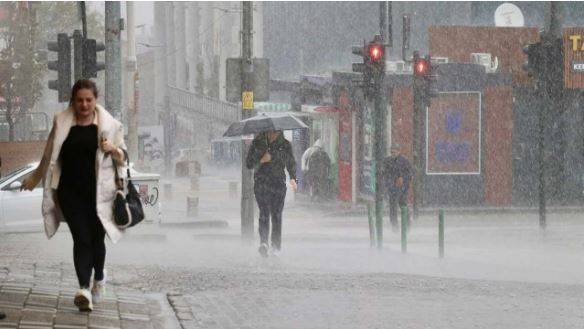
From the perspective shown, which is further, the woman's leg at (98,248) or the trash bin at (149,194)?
the trash bin at (149,194)

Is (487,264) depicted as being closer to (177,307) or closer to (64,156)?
(177,307)

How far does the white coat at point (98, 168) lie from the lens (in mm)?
8625

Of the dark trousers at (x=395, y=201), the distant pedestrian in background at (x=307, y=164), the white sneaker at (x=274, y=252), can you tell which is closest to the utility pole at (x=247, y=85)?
the white sneaker at (x=274, y=252)

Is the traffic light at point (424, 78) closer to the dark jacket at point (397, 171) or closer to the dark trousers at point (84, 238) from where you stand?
the dark jacket at point (397, 171)

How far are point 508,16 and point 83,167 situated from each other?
37995mm

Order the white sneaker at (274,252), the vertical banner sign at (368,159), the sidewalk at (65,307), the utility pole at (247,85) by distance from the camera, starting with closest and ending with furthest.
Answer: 1. the sidewalk at (65,307)
2. the white sneaker at (274,252)
3. the utility pole at (247,85)
4. the vertical banner sign at (368,159)

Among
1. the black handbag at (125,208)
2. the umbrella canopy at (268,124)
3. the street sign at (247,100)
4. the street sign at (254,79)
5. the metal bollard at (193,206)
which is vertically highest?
the street sign at (254,79)

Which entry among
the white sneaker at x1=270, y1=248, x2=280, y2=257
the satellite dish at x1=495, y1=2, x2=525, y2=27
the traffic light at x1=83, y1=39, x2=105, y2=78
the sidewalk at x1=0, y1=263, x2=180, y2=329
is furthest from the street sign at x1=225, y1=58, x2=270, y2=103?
the satellite dish at x1=495, y1=2, x2=525, y2=27

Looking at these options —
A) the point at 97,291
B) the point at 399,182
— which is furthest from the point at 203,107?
the point at 97,291

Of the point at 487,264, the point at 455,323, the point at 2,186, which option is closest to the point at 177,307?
the point at 455,323

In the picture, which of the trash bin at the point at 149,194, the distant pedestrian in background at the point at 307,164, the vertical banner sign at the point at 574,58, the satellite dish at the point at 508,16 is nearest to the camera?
the trash bin at the point at 149,194

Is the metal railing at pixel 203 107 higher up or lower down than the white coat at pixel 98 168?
higher up

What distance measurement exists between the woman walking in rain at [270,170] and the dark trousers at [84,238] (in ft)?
22.8

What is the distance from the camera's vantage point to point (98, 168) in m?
8.61
